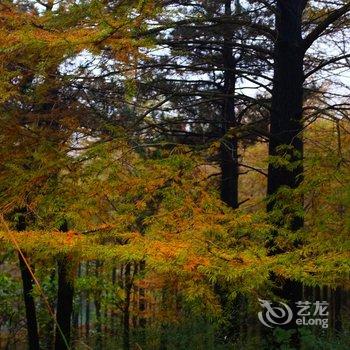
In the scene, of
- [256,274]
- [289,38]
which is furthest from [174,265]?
[289,38]

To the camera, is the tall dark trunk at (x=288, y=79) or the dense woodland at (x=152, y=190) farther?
the tall dark trunk at (x=288, y=79)

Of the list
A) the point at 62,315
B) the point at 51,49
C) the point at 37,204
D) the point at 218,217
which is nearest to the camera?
the point at 51,49

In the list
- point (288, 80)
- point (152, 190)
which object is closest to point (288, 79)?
point (288, 80)

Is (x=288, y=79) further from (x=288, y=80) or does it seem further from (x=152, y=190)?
(x=152, y=190)

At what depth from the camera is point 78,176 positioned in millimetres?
4598

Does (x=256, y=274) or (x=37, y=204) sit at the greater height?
(x=37, y=204)

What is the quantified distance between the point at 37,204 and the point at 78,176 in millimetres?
525

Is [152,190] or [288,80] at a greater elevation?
[288,80]

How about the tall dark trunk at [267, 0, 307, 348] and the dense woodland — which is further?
the tall dark trunk at [267, 0, 307, 348]

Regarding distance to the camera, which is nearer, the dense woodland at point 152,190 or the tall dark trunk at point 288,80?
the dense woodland at point 152,190

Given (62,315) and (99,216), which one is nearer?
(99,216)

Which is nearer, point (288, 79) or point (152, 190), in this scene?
point (152, 190)

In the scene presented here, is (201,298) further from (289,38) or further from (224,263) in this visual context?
(289,38)

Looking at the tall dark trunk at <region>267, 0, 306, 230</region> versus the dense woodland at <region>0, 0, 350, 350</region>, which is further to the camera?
the tall dark trunk at <region>267, 0, 306, 230</region>
